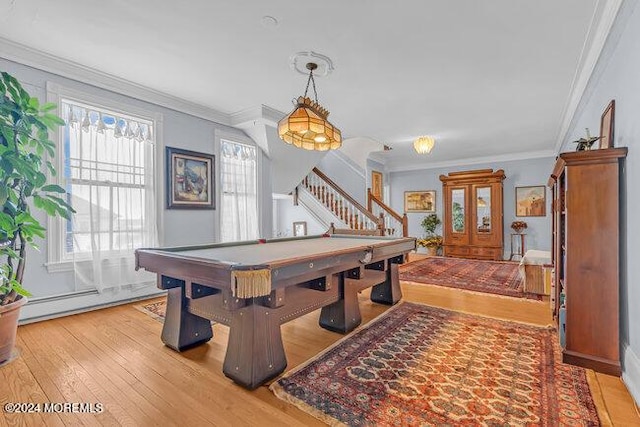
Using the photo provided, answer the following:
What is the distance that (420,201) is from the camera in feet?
28.8

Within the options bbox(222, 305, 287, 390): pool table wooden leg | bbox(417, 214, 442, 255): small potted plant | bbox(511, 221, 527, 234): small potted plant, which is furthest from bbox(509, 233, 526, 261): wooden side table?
bbox(222, 305, 287, 390): pool table wooden leg

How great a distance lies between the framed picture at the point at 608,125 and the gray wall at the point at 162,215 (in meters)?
4.41

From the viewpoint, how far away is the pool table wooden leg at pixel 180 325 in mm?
2445

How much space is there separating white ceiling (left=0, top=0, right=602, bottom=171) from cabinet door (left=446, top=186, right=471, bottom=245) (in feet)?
10.6

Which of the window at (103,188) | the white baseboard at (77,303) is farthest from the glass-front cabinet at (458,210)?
the white baseboard at (77,303)

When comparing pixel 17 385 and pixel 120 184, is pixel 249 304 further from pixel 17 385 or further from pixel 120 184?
pixel 120 184

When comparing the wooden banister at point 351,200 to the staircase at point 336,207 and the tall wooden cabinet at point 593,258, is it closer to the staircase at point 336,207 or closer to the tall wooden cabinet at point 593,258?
A: the staircase at point 336,207

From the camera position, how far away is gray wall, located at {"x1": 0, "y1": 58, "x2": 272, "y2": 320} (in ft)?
10.1

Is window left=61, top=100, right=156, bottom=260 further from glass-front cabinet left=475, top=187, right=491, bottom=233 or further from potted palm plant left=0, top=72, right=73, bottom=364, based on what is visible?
glass-front cabinet left=475, top=187, right=491, bottom=233

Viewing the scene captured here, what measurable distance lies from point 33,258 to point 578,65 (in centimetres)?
593

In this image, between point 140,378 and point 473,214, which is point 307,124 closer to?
point 140,378

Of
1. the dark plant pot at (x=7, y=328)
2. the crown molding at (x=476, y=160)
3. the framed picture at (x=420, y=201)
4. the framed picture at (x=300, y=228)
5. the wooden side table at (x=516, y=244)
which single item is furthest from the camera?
the framed picture at (x=420, y=201)

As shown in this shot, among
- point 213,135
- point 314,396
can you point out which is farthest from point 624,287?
point 213,135

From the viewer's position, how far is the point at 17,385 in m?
1.94
